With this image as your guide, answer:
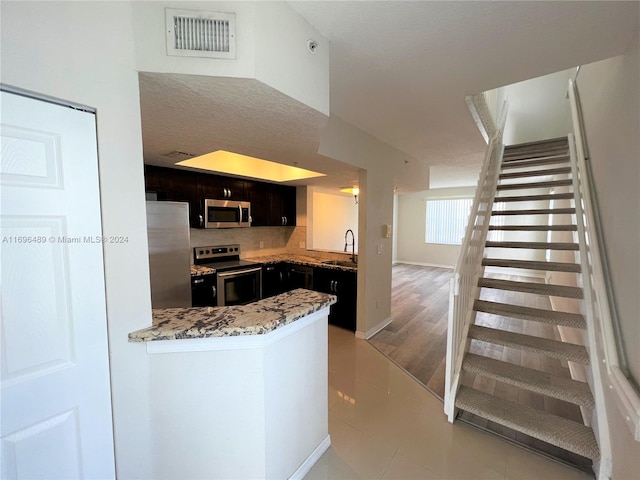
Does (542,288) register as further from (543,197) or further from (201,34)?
(201,34)

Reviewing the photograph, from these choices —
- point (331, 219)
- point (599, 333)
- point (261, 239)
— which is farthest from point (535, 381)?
point (331, 219)

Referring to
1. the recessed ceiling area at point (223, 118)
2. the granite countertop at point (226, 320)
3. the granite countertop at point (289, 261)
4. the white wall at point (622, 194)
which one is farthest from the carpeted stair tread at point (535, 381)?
the recessed ceiling area at point (223, 118)

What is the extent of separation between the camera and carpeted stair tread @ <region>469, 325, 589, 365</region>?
193cm

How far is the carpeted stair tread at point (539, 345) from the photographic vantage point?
1.93 metres

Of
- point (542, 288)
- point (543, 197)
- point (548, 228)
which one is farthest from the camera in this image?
point (543, 197)

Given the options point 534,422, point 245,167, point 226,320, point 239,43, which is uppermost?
point 245,167

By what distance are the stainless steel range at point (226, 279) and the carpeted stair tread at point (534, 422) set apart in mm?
2771

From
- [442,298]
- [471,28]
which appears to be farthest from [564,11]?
[442,298]

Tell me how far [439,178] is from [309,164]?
15.2 feet

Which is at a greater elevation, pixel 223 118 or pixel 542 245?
pixel 223 118

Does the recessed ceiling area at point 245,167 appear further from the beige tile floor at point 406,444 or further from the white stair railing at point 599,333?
the white stair railing at point 599,333

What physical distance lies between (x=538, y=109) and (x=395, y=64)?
5.72m

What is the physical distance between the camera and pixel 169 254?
9.51 ft

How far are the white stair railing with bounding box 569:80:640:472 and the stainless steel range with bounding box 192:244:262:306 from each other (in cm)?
347
